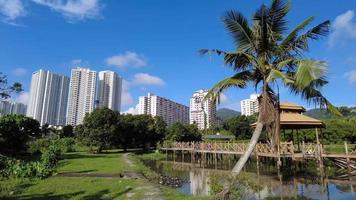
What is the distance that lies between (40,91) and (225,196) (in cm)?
9746

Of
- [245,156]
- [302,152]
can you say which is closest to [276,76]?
[245,156]

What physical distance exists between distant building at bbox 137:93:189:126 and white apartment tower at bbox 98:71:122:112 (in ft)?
→ 34.1

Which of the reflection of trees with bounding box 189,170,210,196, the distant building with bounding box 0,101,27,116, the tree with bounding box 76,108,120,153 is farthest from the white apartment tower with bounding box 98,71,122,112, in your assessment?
the reflection of trees with bounding box 189,170,210,196

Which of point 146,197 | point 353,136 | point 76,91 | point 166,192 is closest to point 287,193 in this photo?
point 166,192

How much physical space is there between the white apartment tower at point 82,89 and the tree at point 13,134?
58.3 metres

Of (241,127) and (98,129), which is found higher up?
(241,127)

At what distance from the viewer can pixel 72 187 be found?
12.2 m

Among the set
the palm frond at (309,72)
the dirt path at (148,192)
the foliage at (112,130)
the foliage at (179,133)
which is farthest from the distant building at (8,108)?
the foliage at (179,133)

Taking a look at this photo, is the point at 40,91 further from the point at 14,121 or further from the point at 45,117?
the point at 14,121

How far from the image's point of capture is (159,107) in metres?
105

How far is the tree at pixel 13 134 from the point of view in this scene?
98.6 feet

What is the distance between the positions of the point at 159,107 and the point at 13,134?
74.1 metres

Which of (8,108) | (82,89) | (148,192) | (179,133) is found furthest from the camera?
(82,89)

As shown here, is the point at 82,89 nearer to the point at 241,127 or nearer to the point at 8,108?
the point at 8,108
